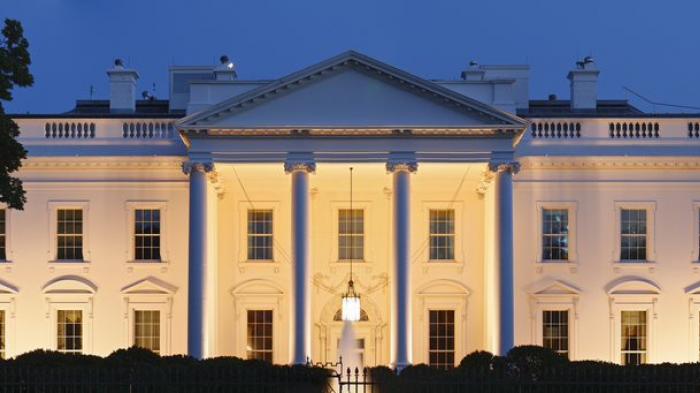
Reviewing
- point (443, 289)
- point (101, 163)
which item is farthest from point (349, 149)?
point (101, 163)

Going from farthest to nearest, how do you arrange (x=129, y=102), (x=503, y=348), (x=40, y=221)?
1. (x=129, y=102)
2. (x=40, y=221)
3. (x=503, y=348)

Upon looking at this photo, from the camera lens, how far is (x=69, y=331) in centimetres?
3366

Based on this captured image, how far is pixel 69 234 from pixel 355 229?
29.5ft

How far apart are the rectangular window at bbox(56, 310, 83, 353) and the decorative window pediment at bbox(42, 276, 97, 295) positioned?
2.18 feet

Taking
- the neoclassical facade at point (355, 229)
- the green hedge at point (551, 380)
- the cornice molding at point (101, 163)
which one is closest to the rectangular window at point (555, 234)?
the neoclassical facade at point (355, 229)

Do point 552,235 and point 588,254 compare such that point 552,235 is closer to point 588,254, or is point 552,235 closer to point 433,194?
point 588,254

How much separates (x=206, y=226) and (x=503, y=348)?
9.12m

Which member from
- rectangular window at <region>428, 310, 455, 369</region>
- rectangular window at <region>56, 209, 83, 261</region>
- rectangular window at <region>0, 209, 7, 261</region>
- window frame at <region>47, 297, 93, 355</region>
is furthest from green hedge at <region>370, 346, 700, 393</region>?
rectangular window at <region>0, 209, 7, 261</region>

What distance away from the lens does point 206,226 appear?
31203 millimetres

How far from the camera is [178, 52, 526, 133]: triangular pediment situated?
30.5 meters

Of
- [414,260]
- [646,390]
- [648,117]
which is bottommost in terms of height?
[646,390]

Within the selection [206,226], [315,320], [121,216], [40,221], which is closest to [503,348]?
[315,320]

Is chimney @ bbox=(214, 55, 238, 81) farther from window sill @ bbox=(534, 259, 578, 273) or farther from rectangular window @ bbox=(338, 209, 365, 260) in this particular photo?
window sill @ bbox=(534, 259, 578, 273)

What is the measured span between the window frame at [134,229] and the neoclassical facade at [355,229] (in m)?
0.07
